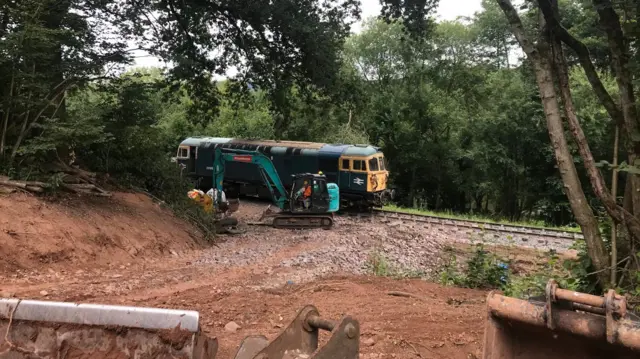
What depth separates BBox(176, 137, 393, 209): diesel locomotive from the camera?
21.2 meters

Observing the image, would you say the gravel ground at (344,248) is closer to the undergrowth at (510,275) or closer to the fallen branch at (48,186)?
the undergrowth at (510,275)

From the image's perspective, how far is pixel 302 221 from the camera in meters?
17.3

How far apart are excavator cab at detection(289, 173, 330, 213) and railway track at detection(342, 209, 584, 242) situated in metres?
3.54

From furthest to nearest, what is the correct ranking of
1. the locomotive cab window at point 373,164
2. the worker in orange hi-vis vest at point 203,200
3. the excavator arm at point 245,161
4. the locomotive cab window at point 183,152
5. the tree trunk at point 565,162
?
the locomotive cab window at point 183,152
the locomotive cab window at point 373,164
the excavator arm at point 245,161
the worker in orange hi-vis vest at point 203,200
the tree trunk at point 565,162

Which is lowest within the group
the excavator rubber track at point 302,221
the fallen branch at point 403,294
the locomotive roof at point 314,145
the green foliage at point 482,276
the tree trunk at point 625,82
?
the excavator rubber track at point 302,221

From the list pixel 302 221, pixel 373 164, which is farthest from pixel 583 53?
pixel 373 164

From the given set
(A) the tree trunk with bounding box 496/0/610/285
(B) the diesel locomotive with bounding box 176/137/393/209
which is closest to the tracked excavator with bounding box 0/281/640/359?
(A) the tree trunk with bounding box 496/0/610/285

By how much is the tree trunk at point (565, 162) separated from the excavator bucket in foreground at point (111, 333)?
9.26 feet

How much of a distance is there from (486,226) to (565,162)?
14.5 m

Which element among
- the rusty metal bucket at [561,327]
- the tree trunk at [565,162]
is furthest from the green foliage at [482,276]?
the rusty metal bucket at [561,327]

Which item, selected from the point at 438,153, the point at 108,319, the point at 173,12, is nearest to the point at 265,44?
the point at 173,12

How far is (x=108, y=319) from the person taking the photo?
118 inches

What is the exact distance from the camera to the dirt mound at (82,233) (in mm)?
8758

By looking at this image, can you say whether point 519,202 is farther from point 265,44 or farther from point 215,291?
point 215,291
